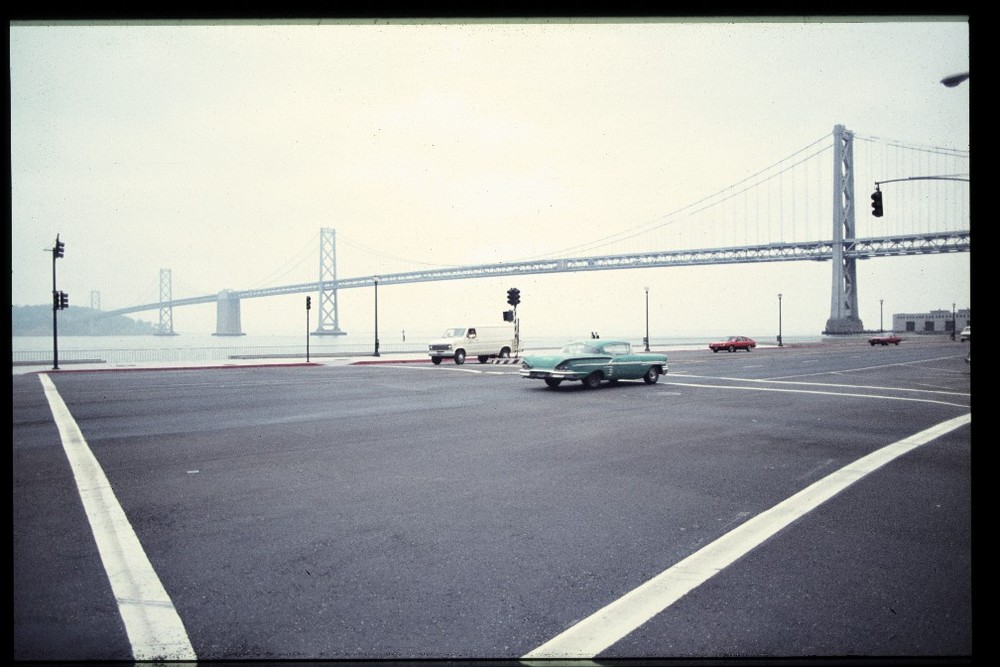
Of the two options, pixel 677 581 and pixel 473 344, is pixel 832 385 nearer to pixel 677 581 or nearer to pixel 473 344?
pixel 677 581

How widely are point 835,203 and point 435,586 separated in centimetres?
6594

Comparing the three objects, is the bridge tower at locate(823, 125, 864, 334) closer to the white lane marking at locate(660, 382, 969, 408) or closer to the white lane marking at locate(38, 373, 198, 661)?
the white lane marking at locate(660, 382, 969, 408)

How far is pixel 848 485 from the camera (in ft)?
21.0

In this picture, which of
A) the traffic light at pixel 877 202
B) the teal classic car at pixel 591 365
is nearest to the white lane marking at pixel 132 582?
the teal classic car at pixel 591 365

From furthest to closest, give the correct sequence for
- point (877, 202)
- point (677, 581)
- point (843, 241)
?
point (843, 241), point (877, 202), point (677, 581)

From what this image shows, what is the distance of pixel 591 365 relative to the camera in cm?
1738

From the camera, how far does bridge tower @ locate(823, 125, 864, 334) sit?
56.5 m

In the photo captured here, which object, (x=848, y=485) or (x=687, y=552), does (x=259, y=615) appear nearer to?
(x=687, y=552)

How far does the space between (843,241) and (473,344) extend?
145ft

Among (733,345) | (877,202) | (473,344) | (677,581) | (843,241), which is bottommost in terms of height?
(677,581)

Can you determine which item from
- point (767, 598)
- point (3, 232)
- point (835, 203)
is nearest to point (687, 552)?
point (767, 598)

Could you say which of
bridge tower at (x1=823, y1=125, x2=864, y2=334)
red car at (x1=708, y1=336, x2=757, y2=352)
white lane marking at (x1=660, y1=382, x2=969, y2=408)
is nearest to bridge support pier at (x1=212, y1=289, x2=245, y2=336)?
red car at (x1=708, y1=336, x2=757, y2=352)

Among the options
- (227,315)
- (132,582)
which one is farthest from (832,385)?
(227,315)

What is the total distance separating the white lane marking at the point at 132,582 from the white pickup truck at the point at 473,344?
2318 cm
